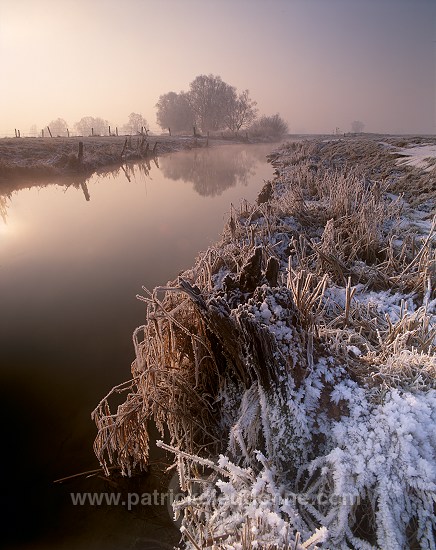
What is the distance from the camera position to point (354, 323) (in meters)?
2.85

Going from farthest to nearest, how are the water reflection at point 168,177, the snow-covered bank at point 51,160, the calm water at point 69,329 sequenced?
the snow-covered bank at point 51,160
the water reflection at point 168,177
the calm water at point 69,329

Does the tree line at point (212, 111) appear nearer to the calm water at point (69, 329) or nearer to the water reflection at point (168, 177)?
the water reflection at point (168, 177)

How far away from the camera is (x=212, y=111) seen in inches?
2372

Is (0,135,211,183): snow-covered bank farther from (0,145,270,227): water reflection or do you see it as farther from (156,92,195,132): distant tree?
(156,92,195,132): distant tree

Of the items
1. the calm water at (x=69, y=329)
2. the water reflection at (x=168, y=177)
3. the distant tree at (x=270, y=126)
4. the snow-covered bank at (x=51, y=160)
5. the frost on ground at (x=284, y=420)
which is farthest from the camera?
the distant tree at (x=270, y=126)

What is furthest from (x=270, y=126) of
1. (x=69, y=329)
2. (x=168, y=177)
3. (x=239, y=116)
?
(x=69, y=329)

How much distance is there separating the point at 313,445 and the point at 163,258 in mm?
4914

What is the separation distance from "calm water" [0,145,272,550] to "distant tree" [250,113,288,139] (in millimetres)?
54210

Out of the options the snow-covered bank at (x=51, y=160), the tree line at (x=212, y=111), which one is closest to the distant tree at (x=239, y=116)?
the tree line at (x=212, y=111)

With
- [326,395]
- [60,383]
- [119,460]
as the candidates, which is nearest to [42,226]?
[60,383]

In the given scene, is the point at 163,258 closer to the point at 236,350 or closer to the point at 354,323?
the point at 354,323

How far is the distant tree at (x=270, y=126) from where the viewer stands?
5934cm

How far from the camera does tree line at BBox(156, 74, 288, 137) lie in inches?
2375

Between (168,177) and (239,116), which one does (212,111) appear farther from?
(168,177)
